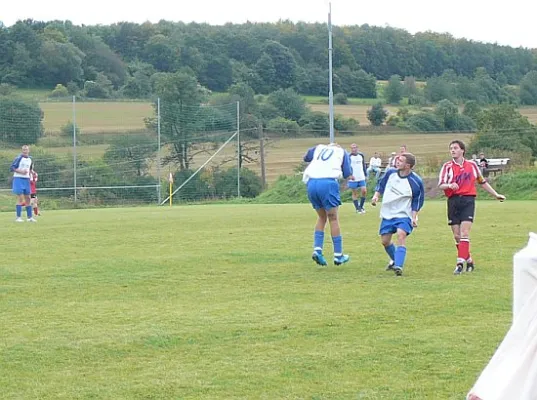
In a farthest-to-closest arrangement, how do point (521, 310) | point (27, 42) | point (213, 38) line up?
point (213, 38), point (27, 42), point (521, 310)

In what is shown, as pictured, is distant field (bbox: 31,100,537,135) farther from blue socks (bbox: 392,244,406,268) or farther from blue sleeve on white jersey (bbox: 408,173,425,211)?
blue socks (bbox: 392,244,406,268)

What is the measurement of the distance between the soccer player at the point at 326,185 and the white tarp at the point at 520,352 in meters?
9.72

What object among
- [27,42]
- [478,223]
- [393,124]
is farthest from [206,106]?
[478,223]

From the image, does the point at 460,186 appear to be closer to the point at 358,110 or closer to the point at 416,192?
the point at 416,192

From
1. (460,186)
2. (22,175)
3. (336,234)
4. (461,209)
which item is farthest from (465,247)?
(22,175)

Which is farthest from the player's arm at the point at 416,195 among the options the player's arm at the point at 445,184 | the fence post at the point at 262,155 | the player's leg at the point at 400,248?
the fence post at the point at 262,155

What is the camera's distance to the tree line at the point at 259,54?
74.1m

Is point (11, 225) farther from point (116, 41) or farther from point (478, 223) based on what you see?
point (116, 41)

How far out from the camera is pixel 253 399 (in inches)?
250

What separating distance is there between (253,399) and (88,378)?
1270 mm

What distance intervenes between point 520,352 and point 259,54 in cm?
7983

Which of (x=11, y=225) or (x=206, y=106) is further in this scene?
(x=206, y=106)

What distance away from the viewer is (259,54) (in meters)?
82.4

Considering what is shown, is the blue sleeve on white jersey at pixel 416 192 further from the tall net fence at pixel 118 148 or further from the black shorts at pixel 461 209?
the tall net fence at pixel 118 148
